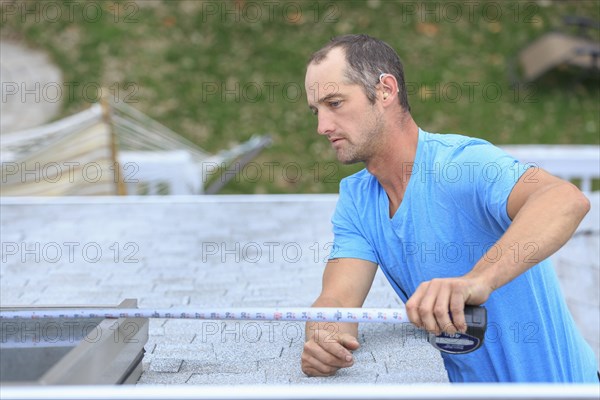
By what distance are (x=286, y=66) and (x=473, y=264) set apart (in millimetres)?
10575

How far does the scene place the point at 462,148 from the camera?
3217 mm

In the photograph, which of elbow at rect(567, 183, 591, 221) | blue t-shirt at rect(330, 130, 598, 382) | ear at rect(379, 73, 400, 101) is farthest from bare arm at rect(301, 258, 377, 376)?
elbow at rect(567, 183, 591, 221)

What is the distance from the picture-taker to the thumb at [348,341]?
332 centimetres

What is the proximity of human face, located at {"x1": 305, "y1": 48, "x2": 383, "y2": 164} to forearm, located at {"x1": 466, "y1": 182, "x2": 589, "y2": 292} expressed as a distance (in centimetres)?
78

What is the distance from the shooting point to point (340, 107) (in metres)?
3.27

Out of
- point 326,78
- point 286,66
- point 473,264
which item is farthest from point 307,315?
point 286,66

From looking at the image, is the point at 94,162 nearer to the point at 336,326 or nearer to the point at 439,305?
the point at 336,326

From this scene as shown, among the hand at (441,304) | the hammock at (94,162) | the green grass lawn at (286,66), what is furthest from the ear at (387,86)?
the green grass lawn at (286,66)

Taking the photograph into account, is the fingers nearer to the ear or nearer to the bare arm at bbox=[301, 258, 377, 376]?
the bare arm at bbox=[301, 258, 377, 376]

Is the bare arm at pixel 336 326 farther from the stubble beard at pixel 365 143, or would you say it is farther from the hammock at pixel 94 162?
the hammock at pixel 94 162

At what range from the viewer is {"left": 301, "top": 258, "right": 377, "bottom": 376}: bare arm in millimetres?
3238

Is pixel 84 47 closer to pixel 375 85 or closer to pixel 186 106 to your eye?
pixel 186 106

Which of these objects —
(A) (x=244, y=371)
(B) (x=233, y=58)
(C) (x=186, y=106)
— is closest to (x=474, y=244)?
(A) (x=244, y=371)

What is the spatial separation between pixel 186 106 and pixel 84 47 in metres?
2.12
